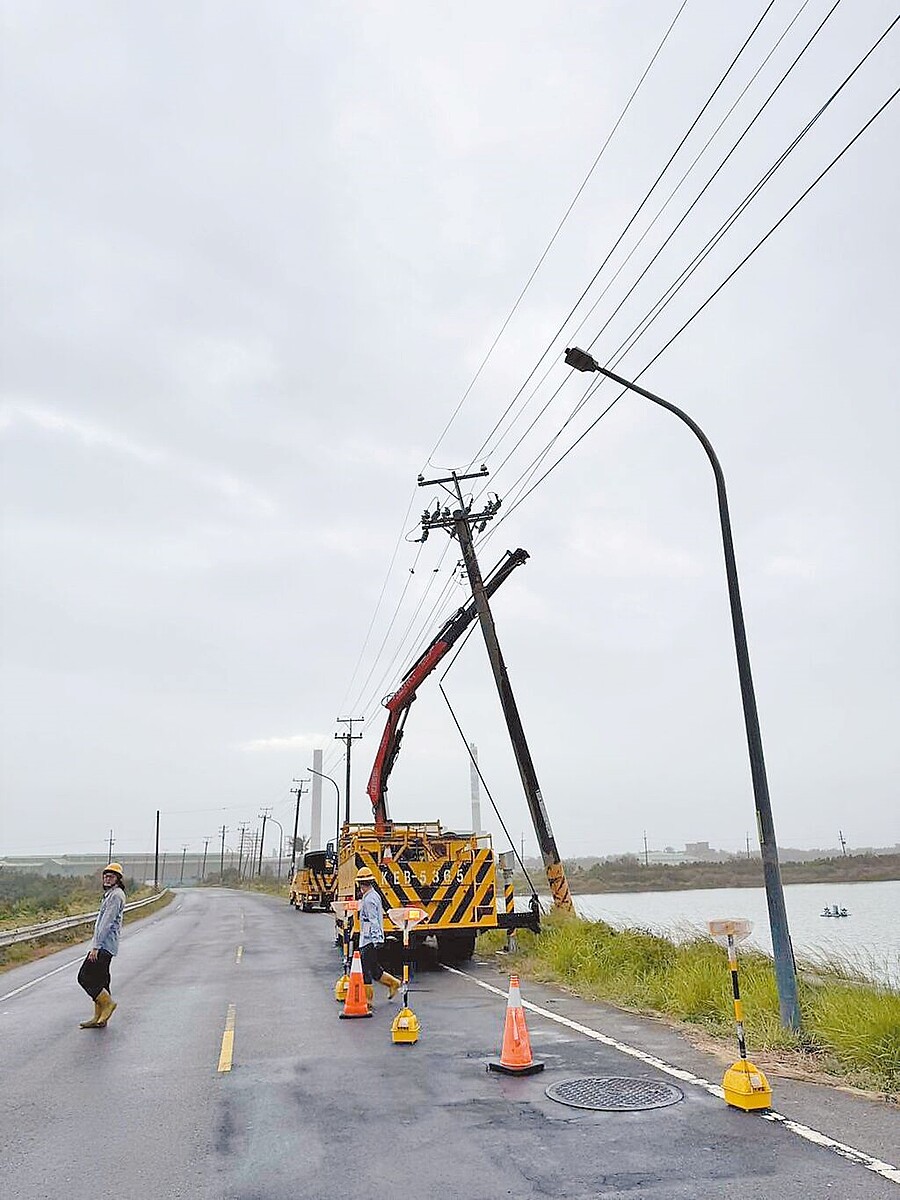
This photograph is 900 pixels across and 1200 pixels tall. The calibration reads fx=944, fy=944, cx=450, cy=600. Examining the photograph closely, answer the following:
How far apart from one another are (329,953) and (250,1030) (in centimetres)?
1005

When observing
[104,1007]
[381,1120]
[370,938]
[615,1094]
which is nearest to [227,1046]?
[104,1007]

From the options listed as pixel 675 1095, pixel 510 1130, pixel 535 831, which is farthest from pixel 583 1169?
pixel 535 831

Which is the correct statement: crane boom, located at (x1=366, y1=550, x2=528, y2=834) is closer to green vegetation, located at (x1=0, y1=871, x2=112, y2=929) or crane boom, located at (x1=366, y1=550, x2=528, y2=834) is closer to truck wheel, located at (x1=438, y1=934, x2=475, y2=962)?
truck wheel, located at (x1=438, y1=934, x2=475, y2=962)

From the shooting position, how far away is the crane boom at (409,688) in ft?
70.5

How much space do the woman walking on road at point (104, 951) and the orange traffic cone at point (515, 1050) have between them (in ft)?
16.4

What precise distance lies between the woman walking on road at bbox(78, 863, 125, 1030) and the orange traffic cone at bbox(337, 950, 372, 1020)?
9.25 ft

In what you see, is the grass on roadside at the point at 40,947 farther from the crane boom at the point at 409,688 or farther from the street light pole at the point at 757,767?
the street light pole at the point at 757,767

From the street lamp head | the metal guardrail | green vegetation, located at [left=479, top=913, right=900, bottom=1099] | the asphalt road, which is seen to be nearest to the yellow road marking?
the asphalt road

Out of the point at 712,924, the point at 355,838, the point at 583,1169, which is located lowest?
the point at 583,1169

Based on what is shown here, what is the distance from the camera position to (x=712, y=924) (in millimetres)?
7215

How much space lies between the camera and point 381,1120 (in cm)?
675

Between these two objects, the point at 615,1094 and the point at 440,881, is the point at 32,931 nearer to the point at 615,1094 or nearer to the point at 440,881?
the point at 440,881

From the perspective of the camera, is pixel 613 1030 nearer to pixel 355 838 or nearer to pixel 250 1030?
pixel 250 1030

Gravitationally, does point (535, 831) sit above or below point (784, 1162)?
above
